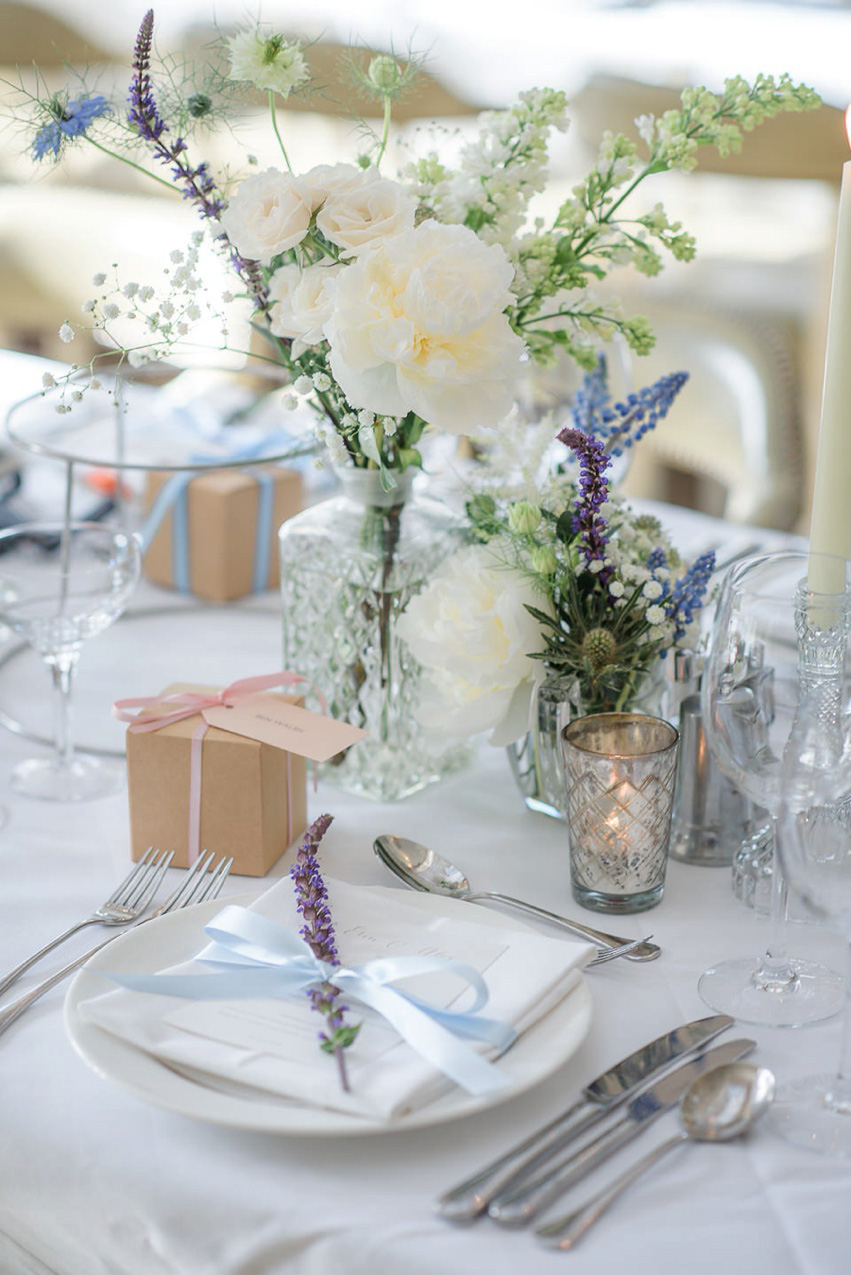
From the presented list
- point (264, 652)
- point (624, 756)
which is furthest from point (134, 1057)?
point (264, 652)

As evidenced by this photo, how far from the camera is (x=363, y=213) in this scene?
2.58 ft

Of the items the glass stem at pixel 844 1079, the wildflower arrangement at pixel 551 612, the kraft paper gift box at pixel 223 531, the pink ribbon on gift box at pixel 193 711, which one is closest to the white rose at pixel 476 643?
the wildflower arrangement at pixel 551 612

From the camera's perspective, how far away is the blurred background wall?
226 centimetres

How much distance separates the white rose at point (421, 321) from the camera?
2.42 feet

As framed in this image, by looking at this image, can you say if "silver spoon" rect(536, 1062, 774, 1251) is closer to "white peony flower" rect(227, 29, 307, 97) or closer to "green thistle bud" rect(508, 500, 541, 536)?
"green thistle bud" rect(508, 500, 541, 536)

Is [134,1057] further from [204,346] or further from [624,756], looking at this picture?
[204,346]

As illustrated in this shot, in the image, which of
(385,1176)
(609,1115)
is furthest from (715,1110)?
(385,1176)

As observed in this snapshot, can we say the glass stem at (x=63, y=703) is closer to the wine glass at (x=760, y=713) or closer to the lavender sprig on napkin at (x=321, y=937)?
the lavender sprig on napkin at (x=321, y=937)

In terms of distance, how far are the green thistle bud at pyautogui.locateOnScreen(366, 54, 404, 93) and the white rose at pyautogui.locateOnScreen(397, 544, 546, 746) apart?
0.32 metres

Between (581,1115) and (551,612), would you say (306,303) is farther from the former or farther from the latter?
(581,1115)

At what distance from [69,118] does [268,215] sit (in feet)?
0.55

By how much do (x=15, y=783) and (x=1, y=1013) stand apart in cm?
34

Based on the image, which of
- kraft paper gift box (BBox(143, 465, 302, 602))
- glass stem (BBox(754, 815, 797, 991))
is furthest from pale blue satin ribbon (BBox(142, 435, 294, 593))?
glass stem (BBox(754, 815, 797, 991))

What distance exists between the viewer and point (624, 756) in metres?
0.77
